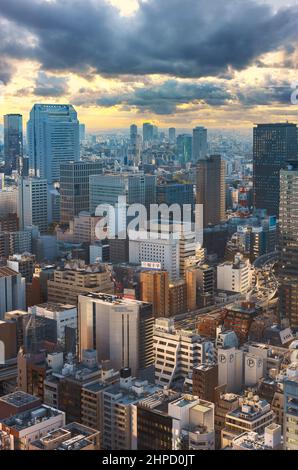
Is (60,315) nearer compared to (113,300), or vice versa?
(113,300)

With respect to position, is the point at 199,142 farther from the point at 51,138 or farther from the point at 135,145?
the point at 51,138

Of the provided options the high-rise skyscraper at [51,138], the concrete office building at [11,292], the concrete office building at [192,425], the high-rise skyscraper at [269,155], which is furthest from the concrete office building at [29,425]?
the high-rise skyscraper at [51,138]

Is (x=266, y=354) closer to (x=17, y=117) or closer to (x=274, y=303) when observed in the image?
(x=274, y=303)

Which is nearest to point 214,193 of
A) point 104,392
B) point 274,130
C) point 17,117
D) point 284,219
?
point 274,130

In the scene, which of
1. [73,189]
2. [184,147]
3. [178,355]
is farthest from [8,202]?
[178,355]

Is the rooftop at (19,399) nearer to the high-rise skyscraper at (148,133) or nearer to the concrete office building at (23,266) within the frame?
the concrete office building at (23,266)

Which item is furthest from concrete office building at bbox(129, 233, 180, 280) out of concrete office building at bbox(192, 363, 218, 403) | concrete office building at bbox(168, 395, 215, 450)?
concrete office building at bbox(168, 395, 215, 450)

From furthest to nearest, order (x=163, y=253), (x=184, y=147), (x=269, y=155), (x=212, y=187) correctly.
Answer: (x=184, y=147), (x=269, y=155), (x=212, y=187), (x=163, y=253)
